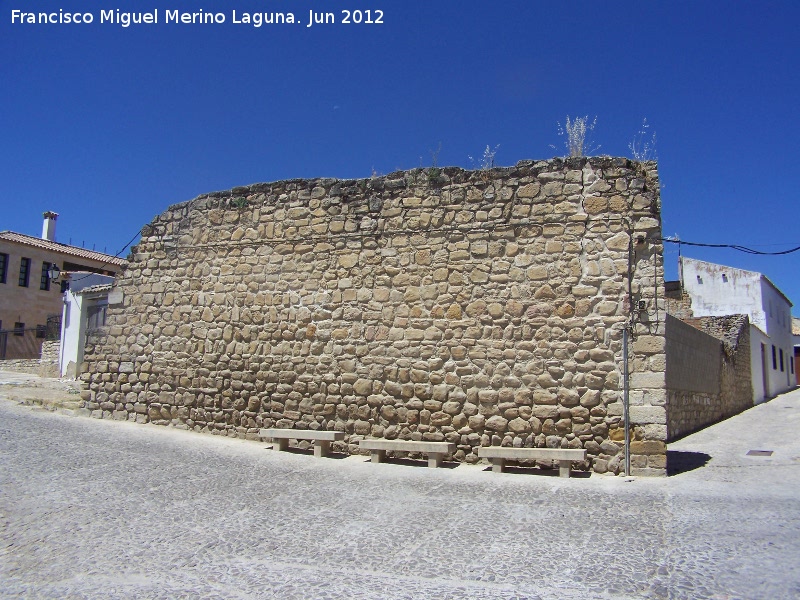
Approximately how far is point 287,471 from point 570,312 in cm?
425

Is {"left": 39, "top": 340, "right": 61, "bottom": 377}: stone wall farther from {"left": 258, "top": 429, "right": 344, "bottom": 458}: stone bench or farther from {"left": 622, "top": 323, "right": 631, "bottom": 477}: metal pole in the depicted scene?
{"left": 622, "top": 323, "right": 631, "bottom": 477}: metal pole

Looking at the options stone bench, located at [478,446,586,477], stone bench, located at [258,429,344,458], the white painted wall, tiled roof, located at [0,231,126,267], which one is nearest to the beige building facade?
tiled roof, located at [0,231,126,267]

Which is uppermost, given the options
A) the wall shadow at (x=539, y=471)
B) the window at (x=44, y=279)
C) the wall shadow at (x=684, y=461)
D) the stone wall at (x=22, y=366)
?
the window at (x=44, y=279)

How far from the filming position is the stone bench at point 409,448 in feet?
27.7

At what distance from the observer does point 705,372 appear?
1492 centimetres

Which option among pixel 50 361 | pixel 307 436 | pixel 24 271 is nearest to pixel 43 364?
pixel 50 361

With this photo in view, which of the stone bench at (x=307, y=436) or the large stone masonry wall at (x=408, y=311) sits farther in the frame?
the stone bench at (x=307, y=436)

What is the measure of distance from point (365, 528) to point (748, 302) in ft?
74.7

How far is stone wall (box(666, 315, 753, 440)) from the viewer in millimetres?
11988

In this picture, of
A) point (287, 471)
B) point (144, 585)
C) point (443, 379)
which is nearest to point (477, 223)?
point (443, 379)

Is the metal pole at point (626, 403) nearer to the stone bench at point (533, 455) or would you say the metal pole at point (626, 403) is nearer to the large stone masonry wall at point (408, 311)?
the large stone masonry wall at point (408, 311)

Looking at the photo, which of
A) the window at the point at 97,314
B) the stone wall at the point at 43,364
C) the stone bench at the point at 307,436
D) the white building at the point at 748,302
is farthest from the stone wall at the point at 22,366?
the white building at the point at 748,302

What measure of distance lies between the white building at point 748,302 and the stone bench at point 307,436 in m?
18.4

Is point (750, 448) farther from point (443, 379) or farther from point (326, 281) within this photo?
point (326, 281)
